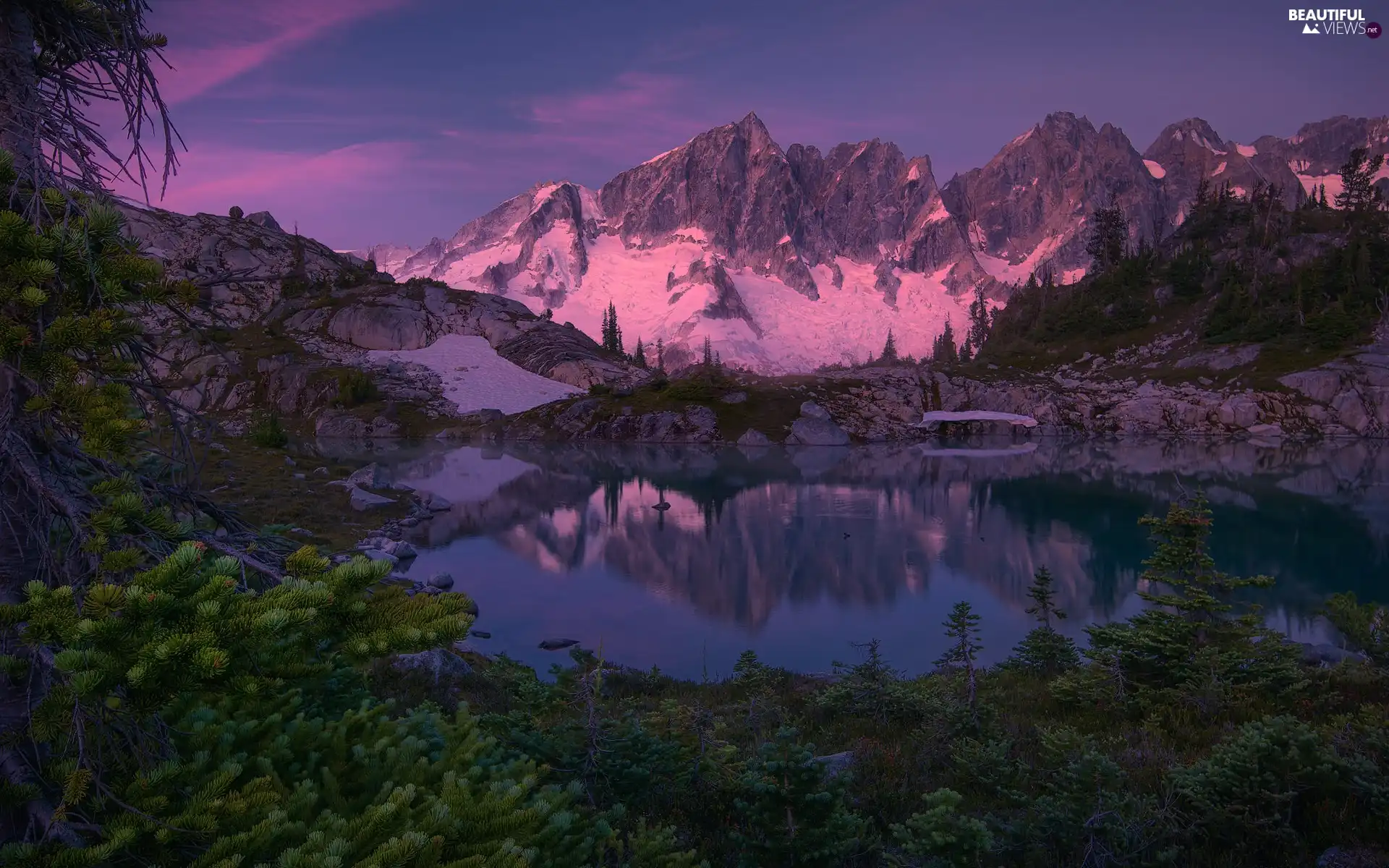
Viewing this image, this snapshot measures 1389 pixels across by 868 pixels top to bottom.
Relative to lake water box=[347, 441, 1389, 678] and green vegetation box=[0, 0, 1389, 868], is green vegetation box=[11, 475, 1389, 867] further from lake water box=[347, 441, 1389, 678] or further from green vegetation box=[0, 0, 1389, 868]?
lake water box=[347, 441, 1389, 678]

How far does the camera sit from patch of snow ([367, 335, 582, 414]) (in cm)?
12725

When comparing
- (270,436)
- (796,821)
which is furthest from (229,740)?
(270,436)

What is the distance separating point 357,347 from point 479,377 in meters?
27.1

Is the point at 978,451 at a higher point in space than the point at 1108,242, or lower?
lower

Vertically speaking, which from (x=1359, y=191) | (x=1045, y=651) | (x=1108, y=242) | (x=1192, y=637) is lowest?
(x=1045, y=651)

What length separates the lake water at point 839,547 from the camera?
2745 cm

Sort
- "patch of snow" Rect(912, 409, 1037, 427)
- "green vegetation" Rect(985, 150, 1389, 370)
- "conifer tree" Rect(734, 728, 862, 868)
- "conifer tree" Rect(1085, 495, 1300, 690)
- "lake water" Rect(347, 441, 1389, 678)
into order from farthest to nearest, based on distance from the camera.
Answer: "green vegetation" Rect(985, 150, 1389, 370) < "patch of snow" Rect(912, 409, 1037, 427) < "lake water" Rect(347, 441, 1389, 678) < "conifer tree" Rect(1085, 495, 1300, 690) < "conifer tree" Rect(734, 728, 862, 868)

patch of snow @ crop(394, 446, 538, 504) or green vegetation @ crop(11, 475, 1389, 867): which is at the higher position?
green vegetation @ crop(11, 475, 1389, 867)

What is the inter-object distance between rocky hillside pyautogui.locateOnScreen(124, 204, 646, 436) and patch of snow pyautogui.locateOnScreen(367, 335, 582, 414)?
35cm

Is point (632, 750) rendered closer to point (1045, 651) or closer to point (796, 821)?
point (796, 821)

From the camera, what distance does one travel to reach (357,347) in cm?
14100

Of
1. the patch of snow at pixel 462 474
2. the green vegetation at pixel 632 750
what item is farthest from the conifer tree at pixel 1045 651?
the patch of snow at pixel 462 474

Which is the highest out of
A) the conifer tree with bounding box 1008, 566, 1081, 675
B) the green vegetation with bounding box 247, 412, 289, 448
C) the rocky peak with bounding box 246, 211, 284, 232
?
the rocky peak with bounding box 246, 211, 284, 232

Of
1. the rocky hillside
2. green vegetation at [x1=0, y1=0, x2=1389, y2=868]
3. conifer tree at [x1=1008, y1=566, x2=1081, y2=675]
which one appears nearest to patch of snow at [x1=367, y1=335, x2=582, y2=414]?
the rocky hillside
